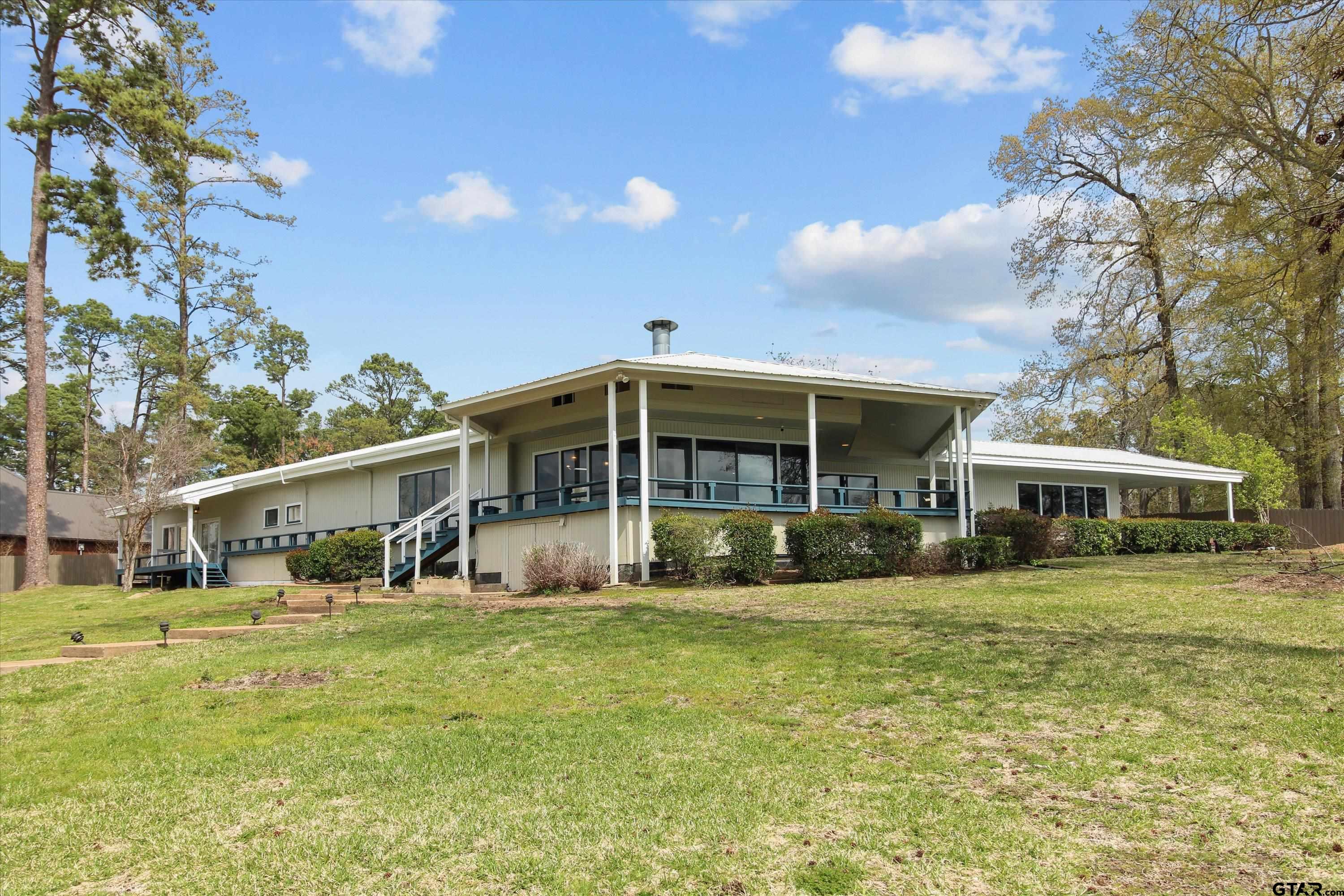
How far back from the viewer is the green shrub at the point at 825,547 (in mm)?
16422

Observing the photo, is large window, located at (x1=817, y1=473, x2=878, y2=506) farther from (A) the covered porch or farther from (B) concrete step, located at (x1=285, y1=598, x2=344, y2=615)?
(B) concrete step, located at (x1=285, y1=598, x2=344, y2=615)

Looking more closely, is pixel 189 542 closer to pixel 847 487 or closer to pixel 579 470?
pixel 579 470

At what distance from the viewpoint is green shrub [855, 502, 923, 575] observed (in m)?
16.8

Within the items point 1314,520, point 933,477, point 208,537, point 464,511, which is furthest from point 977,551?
point 208,537

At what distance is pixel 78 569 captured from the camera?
37.6 m

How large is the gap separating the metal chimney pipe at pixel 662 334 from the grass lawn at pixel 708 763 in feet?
44.6

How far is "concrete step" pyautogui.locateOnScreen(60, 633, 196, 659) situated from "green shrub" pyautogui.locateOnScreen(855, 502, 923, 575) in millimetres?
11188

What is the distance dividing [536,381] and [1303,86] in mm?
14137

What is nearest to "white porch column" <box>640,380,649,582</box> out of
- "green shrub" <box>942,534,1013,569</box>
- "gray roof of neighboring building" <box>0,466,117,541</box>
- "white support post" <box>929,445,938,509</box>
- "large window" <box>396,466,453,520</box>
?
"green shrub" <box>942,534,1013,569</box>

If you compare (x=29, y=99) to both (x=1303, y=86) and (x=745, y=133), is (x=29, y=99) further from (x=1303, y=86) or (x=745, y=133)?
(x=1303, y=86)

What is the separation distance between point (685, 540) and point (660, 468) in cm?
446

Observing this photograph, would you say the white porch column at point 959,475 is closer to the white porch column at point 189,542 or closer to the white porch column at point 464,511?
the white porch column at point 464,511

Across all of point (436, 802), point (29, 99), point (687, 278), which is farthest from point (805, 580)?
point (29, 99)

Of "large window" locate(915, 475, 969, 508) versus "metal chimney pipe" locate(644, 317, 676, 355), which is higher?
"metal chimney pipe" locate(644, 317, 676, 355)
